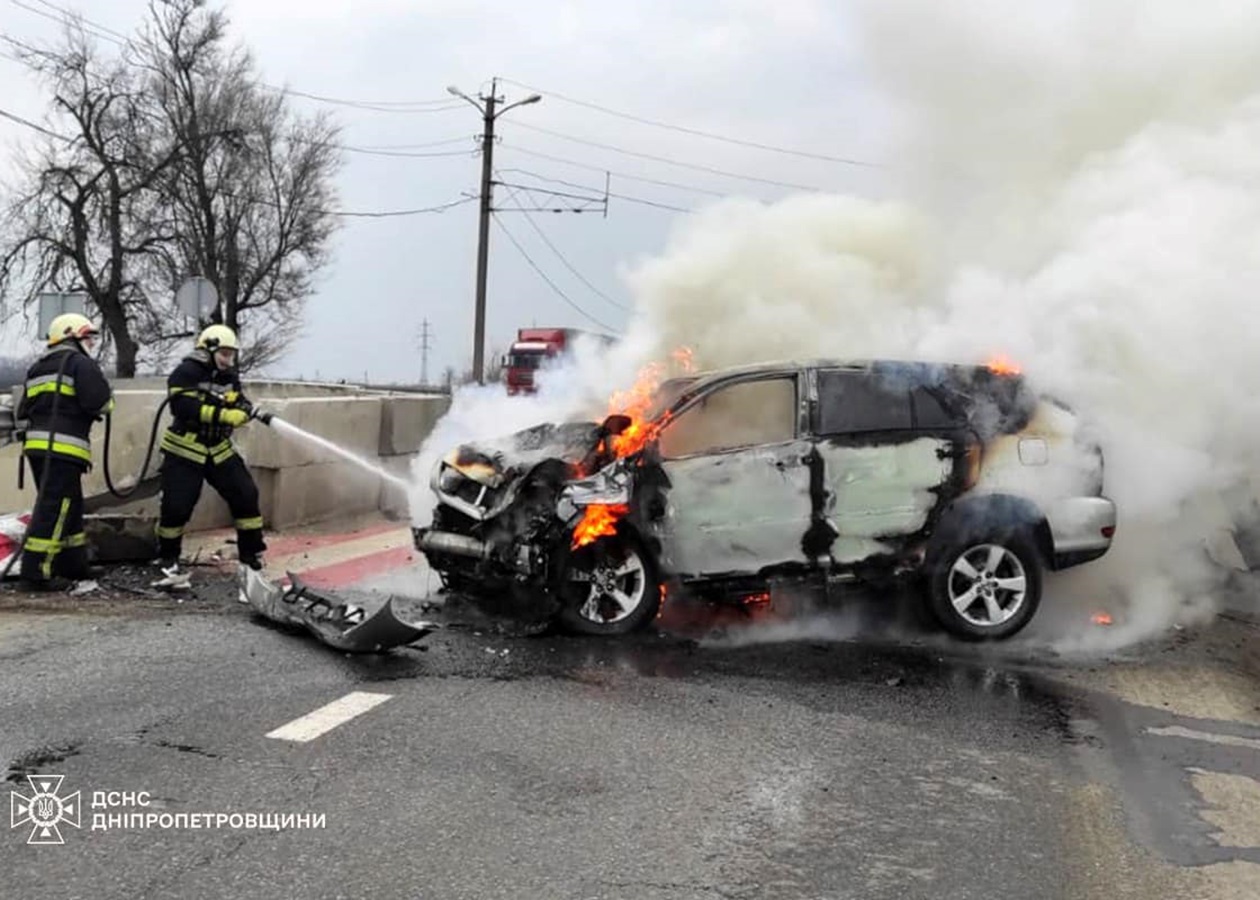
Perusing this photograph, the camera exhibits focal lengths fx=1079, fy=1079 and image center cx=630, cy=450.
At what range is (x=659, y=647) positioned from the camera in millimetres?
6301

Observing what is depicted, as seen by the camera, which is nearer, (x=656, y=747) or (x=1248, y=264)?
(x=656, y=747)

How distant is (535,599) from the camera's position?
6.83 meters

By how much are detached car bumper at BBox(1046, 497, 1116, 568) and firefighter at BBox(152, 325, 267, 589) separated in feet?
18.1

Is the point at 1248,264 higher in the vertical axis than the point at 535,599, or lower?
higher

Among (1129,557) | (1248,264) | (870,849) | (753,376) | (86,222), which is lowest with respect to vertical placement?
(870,849)

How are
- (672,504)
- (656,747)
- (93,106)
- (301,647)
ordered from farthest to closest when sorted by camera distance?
(93,106)
(672,504)
(301,647)
(656,747)

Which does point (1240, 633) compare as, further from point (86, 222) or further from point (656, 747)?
point (86, 222)

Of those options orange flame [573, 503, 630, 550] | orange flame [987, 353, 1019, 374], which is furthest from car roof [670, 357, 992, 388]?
orange flame [573, 503, 630, 550]

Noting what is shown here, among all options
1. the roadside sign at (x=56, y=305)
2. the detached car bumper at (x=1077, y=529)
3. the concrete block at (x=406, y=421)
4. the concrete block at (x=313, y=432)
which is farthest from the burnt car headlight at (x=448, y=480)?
the roadside sign at (x=56, y=305)

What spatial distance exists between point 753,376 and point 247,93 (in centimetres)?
3398

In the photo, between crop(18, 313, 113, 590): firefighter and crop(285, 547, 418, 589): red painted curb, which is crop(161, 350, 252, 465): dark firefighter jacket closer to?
crop(18, 313, 113, 590): firefighter

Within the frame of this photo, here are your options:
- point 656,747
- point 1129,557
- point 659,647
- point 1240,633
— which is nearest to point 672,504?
point 659,647

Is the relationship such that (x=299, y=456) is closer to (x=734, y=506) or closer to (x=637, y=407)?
(x=637, y=407)

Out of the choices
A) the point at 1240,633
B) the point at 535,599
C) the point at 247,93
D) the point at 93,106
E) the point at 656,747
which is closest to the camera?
the point at 656,747
